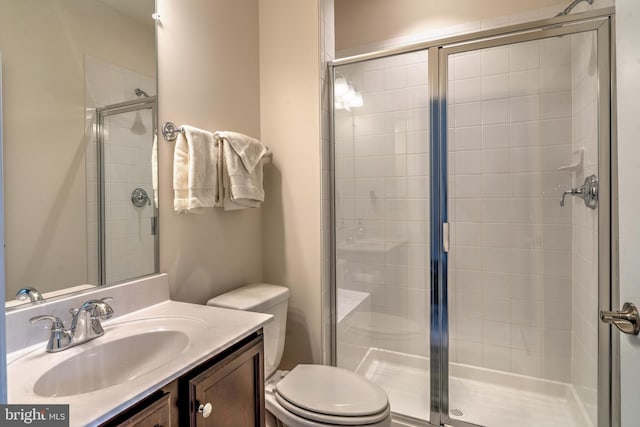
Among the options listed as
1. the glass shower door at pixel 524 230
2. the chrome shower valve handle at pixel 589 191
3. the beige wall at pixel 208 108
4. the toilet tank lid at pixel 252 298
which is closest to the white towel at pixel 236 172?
the beige wall at pixel 208 108

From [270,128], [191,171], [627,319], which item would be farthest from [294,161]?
[627,319]

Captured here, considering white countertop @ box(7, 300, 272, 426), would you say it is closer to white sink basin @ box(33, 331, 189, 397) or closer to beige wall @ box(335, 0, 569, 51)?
white sink basin @ box(33, 331, 189, 397)

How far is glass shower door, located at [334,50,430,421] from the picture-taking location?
6.75 ft

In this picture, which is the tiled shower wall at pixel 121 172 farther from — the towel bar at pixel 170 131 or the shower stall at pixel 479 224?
the shower stall at pixel 479 224

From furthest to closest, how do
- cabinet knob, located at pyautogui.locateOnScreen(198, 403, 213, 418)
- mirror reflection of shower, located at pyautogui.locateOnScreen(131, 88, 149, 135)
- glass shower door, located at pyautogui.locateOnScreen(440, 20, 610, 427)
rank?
glass shower door, located at pyautogui.locateOnScreen(440, 20, 610, 427), mirror reflection of shower, located at pyautogui.locateOnScreen(131, 88, 149, 135), cabinet knob, located at pyautogui.locateOnScreen(198, 403, 213, 418)

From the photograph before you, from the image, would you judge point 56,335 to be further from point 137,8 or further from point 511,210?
point 511,210

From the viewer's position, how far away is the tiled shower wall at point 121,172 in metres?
1.15

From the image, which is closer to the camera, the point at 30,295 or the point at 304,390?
the point at 30,295

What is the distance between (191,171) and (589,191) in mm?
1781

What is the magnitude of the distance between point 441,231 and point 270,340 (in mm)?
1025

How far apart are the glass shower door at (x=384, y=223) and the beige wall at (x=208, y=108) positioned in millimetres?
511

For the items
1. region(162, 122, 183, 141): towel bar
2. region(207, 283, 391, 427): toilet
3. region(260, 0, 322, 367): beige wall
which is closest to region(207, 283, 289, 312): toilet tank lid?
region(207, 283, 391, 427): toilet

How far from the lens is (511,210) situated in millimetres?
2051

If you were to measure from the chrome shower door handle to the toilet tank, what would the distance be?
3.90 ft
